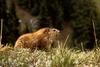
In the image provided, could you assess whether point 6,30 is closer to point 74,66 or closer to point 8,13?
point 8,13

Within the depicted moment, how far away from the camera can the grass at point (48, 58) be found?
27.6 ft

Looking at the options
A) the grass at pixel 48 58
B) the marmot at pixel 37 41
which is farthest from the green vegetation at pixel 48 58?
the marmot at pixel 37 41

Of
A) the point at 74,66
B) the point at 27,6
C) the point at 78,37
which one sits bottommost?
the point at 74,66

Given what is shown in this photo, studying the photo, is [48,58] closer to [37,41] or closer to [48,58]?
[48,58]

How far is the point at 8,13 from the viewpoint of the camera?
7325 cm

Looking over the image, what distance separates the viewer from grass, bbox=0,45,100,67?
8407mm

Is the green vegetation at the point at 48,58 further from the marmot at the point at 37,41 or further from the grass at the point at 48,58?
the marmot at the point at 37,41

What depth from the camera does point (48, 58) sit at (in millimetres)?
8883

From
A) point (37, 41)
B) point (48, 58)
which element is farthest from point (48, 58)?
point (37, 41)

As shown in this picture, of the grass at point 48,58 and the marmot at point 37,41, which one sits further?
the marmot at point 37,41

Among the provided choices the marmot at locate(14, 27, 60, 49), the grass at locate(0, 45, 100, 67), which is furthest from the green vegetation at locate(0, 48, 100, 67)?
the marmot at locate(14, 27, 60, 49)

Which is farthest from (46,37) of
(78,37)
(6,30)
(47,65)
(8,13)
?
(78,37)

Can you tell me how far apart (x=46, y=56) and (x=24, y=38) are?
5.37 feet

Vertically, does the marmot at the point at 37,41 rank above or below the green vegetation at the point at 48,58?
above
